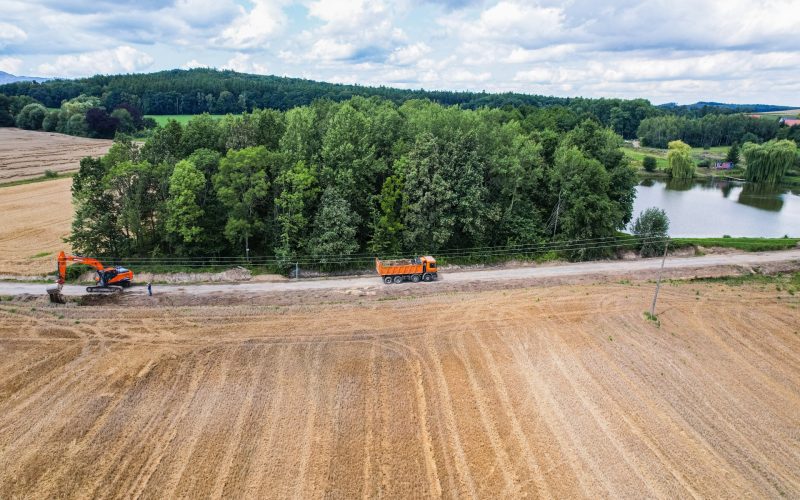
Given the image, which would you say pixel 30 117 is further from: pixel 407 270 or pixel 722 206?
pixel 722 206

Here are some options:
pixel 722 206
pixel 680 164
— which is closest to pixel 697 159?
pixel 680 164

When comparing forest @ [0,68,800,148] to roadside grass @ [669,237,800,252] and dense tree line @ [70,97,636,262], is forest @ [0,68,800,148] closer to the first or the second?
roadside grass @ [669,237,800,252]

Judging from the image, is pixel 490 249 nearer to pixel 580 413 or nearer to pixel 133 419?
pixel 580 413

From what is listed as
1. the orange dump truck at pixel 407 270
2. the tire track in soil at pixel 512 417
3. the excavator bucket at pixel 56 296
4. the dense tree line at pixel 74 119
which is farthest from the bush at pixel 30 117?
the tire track in soil at pixel 512 417

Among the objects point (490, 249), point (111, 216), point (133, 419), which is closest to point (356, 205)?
point (490, 249)

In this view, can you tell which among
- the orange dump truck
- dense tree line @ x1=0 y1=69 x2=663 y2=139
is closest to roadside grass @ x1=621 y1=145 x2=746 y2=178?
dense tree line @ x1=0 y1=69 x2=663 y2=139

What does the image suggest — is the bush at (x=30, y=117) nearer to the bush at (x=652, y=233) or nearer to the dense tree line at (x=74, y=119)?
the dense tree line at (x=74, y=119)
